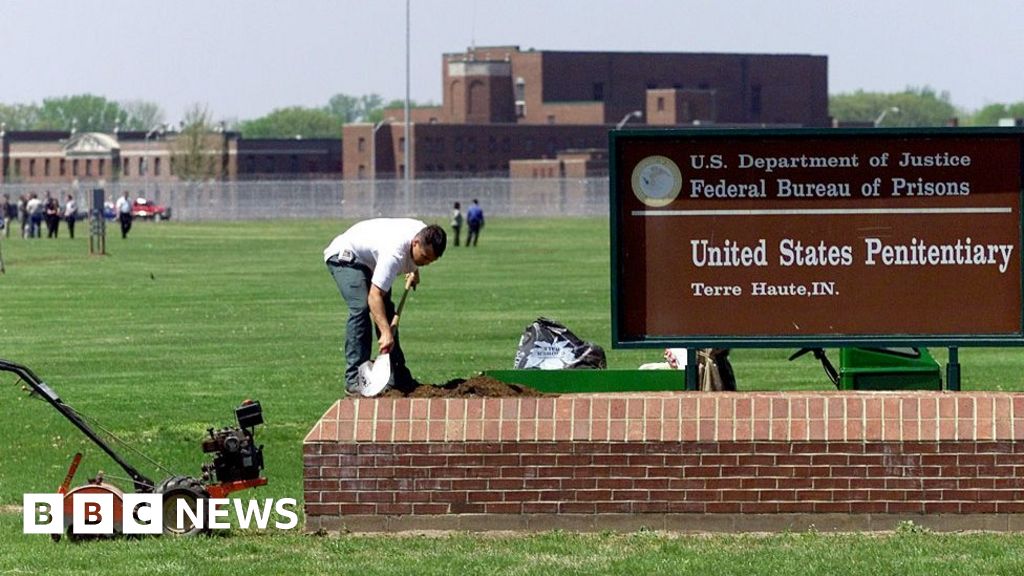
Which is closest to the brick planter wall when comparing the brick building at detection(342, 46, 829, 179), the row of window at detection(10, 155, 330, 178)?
the brick building at detection(342, 46, 829, 179)

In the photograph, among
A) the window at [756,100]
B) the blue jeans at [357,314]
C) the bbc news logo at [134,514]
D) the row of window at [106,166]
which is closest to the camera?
the bbc news logo at [134,514]

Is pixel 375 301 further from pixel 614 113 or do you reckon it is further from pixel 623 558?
pixel 614 113

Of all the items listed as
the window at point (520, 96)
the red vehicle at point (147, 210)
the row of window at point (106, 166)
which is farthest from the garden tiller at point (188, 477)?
the window at point (520, 96)

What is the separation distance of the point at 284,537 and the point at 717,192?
2753mm

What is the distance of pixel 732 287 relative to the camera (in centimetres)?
1023

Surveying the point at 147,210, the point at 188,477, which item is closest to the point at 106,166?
the point at 147,210

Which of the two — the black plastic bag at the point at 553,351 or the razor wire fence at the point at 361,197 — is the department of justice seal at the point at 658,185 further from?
the razor wire fence at the point at 361,197

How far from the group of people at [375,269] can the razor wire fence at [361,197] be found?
86450 mm

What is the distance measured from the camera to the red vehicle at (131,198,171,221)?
99.4m

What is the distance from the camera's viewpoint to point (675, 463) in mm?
9539

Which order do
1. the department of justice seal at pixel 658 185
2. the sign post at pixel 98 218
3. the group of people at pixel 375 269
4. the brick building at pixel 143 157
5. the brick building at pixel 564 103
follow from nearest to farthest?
the department of justice seal at pixel 658 185, the group of people at pixel 375 269, the sign post at pixel 98 218, the brick building at pixel 564 103, the brick building at pixel 143 157

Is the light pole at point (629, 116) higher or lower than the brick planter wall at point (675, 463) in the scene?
higher

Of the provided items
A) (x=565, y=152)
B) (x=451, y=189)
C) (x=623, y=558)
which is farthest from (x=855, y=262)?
(x=565, y=152)

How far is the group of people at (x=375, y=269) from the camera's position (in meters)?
11.0
